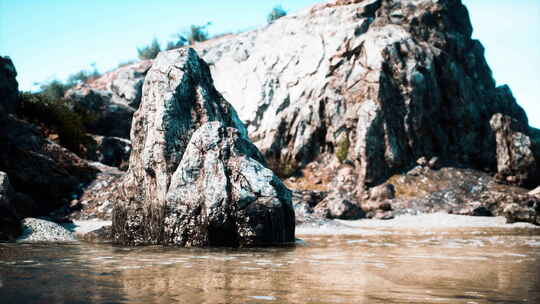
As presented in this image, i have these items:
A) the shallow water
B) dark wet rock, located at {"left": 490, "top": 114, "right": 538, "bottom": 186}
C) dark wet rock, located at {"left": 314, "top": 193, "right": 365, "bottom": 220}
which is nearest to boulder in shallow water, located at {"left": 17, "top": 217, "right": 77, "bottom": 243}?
the shallow water

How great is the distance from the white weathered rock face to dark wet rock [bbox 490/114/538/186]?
1258 mm

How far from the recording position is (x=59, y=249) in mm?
7949

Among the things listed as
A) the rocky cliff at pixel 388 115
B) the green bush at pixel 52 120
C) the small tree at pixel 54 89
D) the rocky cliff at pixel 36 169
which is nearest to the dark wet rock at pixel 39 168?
the rocky cliff at pixel 36 169

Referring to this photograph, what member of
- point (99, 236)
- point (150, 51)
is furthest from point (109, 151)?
point (150, 51)

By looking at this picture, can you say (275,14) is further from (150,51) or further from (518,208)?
(518,208)

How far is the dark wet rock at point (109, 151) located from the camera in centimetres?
2420

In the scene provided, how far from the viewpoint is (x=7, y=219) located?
33.1 ft

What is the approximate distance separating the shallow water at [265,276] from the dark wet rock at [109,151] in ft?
56.7

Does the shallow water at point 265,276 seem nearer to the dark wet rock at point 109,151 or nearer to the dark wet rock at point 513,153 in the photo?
the dark wet rock at point 109,151

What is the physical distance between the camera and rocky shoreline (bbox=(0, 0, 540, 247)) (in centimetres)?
Answer: 940

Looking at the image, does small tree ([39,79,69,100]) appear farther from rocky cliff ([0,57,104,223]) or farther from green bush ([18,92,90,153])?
rocky cliff ([0,57,104,223])

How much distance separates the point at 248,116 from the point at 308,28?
32.9 ft

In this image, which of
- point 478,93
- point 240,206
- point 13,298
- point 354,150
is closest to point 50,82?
point 354,150

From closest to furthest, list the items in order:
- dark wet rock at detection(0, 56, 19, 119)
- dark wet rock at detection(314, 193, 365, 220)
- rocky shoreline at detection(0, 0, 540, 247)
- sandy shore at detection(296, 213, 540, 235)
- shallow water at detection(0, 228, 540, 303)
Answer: shallow water at detection(0, 228, 540, 303), rocky shoreline at detection(0, 0, 540, 247), sandy shore at detection(296, 213, 540, 235), dark wet rock at detection(314, 193, 365, 220), dark wet rock at detection(0, 56, 19, 119)
